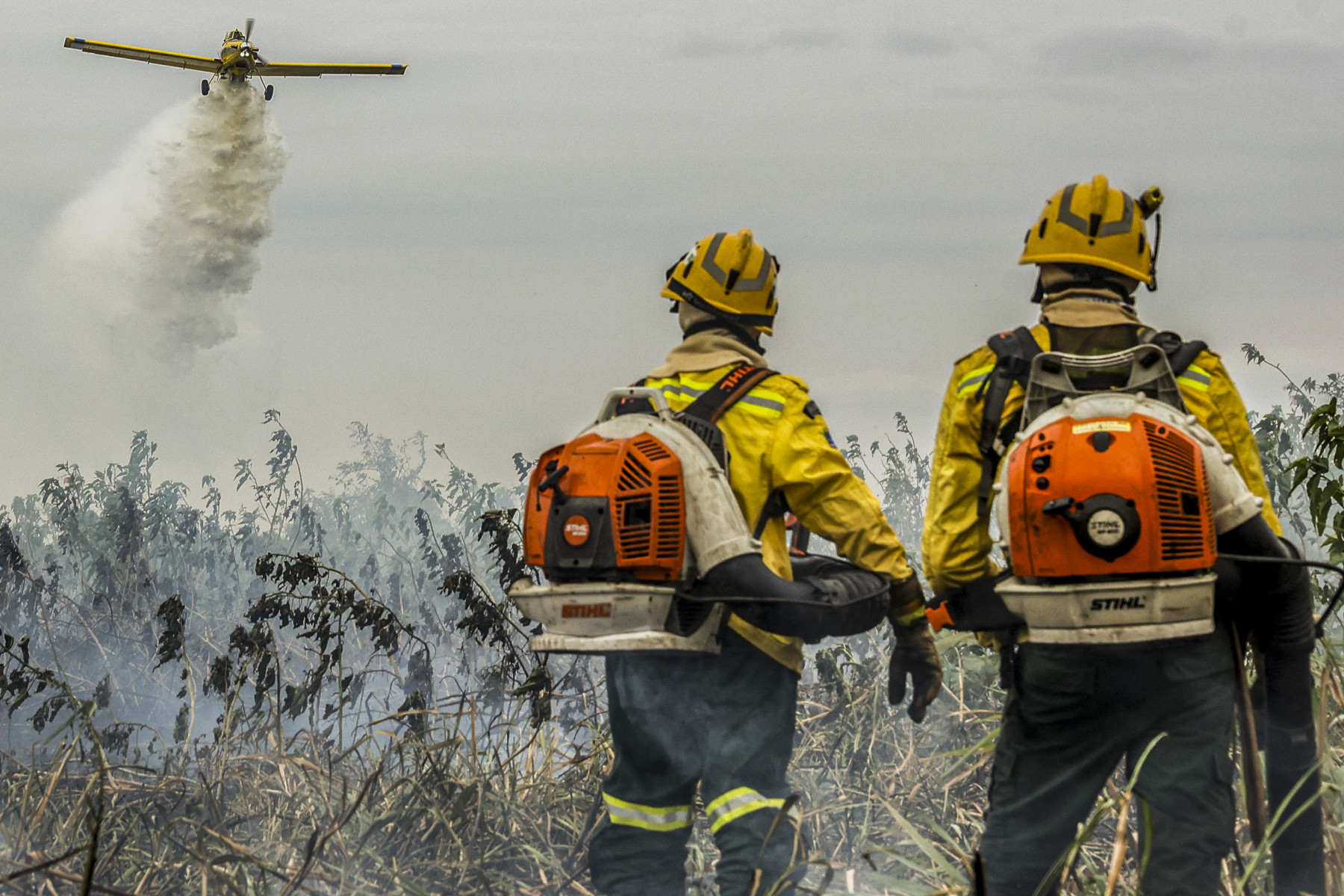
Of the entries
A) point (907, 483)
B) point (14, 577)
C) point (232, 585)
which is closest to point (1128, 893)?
point (907, 483)

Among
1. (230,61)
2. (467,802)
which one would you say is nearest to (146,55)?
(230,61)

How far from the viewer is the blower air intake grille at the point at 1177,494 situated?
3.04 meters

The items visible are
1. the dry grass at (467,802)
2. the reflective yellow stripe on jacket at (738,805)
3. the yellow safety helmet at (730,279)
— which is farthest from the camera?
the dry grass at (467,802)

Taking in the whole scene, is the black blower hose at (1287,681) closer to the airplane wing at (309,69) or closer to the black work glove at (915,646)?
the black work glove at (915,646)

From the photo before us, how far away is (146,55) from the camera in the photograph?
862 inches

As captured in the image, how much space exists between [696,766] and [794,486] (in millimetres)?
917

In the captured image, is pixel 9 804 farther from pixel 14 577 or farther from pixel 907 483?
pixel 907 483

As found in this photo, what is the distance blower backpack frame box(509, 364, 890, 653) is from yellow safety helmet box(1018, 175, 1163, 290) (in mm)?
1132

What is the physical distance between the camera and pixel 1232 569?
326cm

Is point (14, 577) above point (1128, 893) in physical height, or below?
above

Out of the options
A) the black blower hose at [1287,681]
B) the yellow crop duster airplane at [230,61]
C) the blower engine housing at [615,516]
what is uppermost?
the yellow crop duster airplane at [230,61]

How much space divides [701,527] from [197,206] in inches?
913

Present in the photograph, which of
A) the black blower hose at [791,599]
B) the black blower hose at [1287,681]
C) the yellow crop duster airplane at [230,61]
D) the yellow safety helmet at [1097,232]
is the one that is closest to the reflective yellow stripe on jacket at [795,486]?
the black blower hose at [791,599]

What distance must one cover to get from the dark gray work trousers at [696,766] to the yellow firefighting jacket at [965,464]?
623mm
